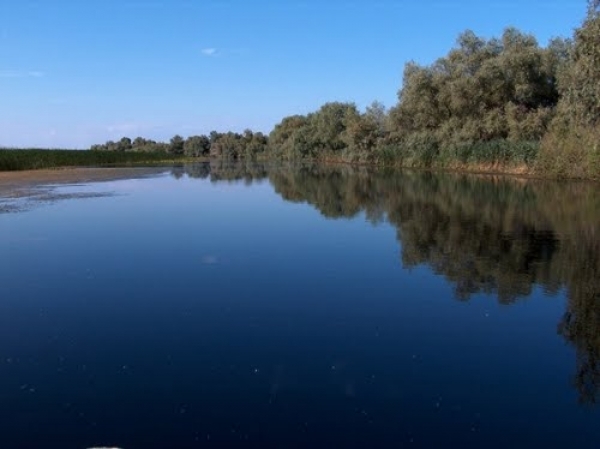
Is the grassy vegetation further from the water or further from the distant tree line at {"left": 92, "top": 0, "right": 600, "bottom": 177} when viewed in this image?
the water

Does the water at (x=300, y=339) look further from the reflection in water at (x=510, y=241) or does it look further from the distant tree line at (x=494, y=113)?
the distant tree line at (x=494, y=113)

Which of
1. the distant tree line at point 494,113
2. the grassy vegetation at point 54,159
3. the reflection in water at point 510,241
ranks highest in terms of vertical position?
the distant tree line at point 494,113

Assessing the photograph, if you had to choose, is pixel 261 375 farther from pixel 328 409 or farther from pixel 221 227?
pixel 221 227

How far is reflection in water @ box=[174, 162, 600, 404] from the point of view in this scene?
10.7 m

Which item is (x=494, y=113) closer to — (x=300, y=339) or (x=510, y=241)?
(x=510, y=241)

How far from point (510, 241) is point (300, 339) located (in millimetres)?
11180

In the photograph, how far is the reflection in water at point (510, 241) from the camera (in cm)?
1069

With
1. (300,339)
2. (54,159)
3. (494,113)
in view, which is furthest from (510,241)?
(54,159)

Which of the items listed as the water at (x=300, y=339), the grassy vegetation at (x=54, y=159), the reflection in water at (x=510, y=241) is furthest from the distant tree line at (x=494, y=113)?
the grassy vegetation at (x=54, y=159)

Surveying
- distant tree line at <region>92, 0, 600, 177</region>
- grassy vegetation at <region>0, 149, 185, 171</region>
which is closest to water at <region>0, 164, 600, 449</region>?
distant tree line at <region>92, 0, 600, 177</region>

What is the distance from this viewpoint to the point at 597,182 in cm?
4041

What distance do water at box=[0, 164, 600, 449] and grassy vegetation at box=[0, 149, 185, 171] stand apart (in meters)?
53.4

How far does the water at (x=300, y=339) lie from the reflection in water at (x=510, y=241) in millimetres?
87

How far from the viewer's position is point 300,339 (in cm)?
916
